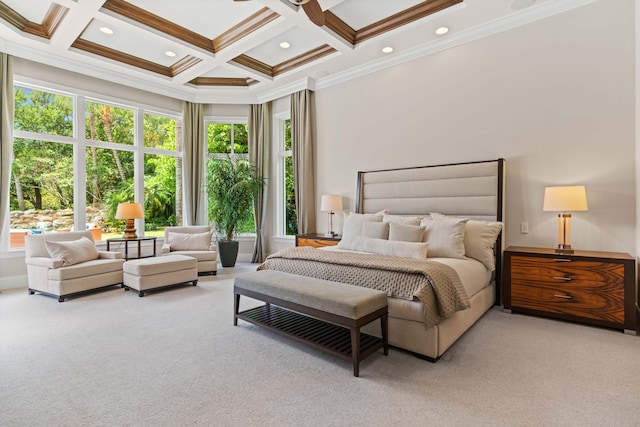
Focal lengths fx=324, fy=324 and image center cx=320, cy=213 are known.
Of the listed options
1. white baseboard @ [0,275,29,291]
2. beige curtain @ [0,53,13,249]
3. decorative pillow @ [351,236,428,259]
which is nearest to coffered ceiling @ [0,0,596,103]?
beige curtain @ [0,53,13,249]

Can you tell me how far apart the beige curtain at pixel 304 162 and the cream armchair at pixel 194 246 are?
1.66m

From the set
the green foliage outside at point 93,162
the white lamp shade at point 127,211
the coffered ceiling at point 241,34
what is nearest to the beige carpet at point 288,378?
the white lamp shade at point 127,211

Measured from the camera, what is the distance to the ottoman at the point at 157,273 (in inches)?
169

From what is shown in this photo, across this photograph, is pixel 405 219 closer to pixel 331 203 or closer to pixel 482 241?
pixel 482 241

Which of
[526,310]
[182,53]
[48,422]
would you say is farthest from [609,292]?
[182,53]

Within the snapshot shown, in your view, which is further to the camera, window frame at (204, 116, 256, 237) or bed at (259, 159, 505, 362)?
window frame at (204, 116, 256, 237)

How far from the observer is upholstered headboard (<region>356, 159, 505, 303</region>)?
398 cm

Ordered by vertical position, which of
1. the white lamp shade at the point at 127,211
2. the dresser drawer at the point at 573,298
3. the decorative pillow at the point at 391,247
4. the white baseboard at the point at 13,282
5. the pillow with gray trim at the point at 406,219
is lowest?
the white baseboard at the point at 13,282

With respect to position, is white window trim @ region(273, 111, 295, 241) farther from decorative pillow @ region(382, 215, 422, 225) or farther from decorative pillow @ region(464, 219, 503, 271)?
decorative pillow @ region(464, 219, 503, 271)

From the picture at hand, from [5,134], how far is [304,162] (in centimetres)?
444

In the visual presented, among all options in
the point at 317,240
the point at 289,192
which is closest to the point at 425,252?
the point at 317,240

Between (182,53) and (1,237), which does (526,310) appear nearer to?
(182,53)

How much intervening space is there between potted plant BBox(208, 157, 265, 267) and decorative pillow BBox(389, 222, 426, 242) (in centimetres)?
348

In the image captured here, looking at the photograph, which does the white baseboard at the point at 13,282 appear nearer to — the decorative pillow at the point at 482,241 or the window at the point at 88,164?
the window at the point at 88,164
